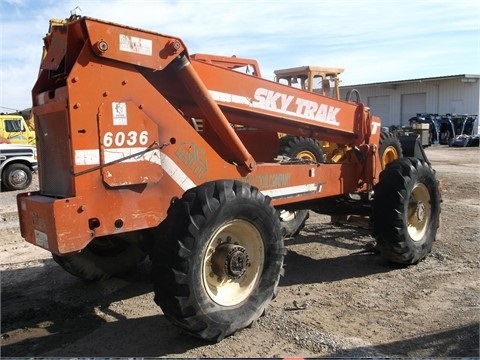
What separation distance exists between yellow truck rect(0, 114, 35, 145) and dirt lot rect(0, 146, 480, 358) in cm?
1070

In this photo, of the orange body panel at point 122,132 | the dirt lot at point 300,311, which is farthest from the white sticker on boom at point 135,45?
the dirt lot at point 300,311

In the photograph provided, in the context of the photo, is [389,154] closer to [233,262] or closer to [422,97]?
[233,262]

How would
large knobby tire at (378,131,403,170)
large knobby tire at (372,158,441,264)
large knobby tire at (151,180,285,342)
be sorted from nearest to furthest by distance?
large knobby tire at (151,180,285,342) → large knobby tire at (372,158,441,264) → large knobby tire at (378,131,403,170)

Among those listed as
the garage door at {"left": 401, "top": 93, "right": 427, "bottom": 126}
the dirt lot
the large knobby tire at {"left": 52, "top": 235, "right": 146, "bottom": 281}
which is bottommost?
the dirt lot

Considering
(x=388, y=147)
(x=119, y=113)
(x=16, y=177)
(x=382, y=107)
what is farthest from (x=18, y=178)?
(x=382, y=107)

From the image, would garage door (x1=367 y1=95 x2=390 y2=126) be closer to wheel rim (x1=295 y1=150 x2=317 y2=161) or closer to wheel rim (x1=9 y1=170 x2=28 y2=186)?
wheel rim (x1=9 y1=170 x2=28 y2=186)

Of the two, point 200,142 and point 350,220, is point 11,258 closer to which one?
point 200,142

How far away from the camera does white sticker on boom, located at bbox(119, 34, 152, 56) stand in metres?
3.59

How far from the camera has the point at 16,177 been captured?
47.8 ft

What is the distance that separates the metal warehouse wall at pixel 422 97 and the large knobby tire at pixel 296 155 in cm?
2702

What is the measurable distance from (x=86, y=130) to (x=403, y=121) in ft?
121

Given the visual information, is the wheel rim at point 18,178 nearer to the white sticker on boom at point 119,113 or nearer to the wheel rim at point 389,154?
the wheel rim at point 389,154

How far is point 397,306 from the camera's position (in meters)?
4.60

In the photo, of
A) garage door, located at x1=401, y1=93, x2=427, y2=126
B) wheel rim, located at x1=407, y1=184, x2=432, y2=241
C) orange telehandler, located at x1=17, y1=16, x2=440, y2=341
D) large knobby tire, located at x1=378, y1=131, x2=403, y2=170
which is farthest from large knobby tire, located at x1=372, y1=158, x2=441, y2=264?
garage door, located at x1=401, y1=93, x2=427, y2=126
